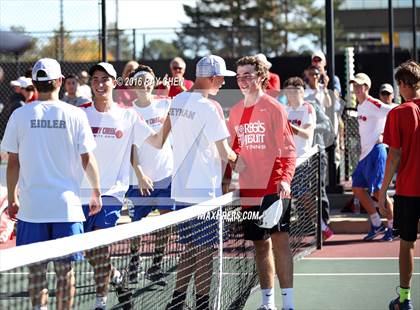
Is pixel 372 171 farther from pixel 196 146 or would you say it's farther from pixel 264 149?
pixel 196 146

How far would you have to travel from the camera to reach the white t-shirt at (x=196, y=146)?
7.16 metres

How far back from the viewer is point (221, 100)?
1406 centimetres

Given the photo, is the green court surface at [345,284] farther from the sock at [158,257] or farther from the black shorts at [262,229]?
the sock at [158,257]

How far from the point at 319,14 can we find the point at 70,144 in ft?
168

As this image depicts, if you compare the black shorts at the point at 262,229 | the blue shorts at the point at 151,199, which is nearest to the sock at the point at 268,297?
the black shorts at the point at 262,229

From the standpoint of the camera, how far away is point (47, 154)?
251 inches

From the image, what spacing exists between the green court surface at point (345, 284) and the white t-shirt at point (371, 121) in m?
1.93

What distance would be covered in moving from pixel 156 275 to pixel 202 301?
70 centimetres

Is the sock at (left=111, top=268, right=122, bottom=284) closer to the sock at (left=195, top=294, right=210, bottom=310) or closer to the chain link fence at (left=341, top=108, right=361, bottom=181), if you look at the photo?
the sock at (left=195, top=294, right=210, bottom=310)

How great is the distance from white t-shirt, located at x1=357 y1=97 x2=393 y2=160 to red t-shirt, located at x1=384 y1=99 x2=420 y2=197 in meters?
4.15

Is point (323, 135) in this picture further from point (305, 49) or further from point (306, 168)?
point (305, 49)

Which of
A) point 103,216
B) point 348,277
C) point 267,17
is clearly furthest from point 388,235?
point 267,17

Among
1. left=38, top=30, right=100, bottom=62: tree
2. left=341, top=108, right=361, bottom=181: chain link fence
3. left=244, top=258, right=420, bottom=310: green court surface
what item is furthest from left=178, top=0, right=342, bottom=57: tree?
left=244, top=258, right=420, bottom=310: green court surface

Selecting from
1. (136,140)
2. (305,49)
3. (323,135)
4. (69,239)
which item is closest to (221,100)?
(323,135)
